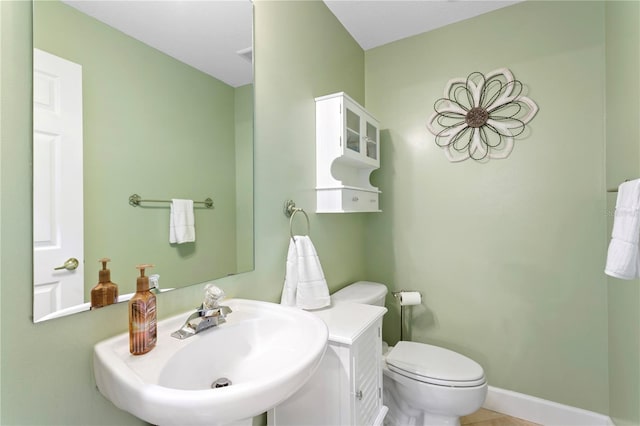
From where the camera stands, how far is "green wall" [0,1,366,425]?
0.61 m

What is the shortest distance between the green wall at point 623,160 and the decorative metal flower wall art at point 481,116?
372 millimetres

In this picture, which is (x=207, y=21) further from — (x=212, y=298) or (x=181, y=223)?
(x=212, y=298)

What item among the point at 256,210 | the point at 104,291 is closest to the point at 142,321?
the point at 104,291

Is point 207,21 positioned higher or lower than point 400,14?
lower

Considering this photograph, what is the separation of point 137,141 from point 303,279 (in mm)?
826

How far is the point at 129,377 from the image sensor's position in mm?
596

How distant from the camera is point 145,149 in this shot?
86 centimetres

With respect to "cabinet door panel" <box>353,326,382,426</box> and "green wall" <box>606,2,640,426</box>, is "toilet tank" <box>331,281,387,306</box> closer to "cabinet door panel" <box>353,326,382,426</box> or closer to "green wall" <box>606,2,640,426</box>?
"cabinet door panel" <box>353,326,382,426</box>

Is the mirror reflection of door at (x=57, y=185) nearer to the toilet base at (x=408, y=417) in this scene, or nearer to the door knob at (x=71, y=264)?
the door knob at (x=71, y=264)

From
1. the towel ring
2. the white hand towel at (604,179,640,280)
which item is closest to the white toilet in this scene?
the towel ring

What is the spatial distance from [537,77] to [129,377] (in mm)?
2322

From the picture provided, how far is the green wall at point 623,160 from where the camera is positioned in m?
1.22

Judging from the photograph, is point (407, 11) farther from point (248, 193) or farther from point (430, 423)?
point (430, 423)

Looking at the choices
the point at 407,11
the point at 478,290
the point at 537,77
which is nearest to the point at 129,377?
the point at 478,290
